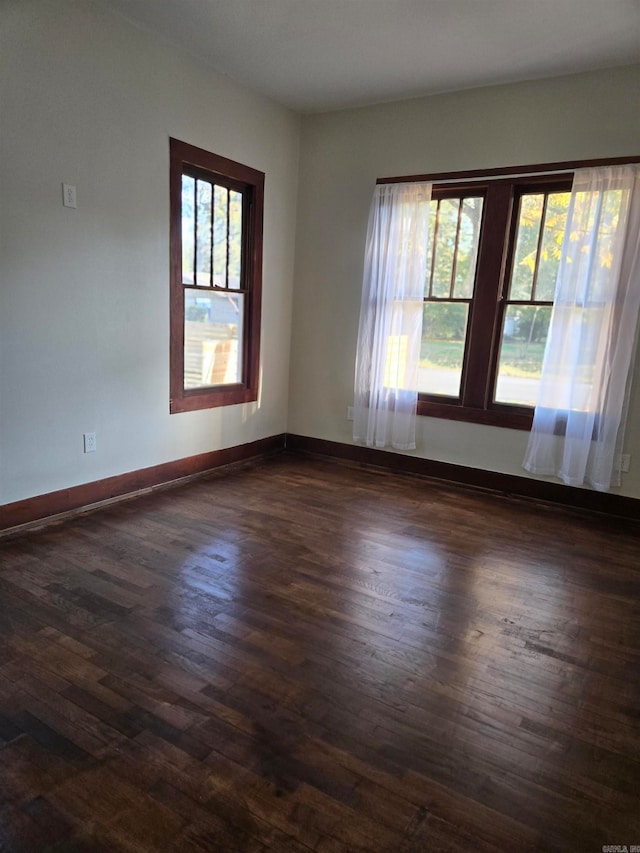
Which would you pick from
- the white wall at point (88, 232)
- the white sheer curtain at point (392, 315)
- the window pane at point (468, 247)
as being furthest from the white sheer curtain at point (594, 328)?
the white wall at point (88, 232)

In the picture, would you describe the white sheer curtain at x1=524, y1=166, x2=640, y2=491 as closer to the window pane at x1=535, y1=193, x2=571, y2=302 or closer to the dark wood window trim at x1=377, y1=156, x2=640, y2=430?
the window pane at x1=535, y1=193, x2=571, y2=302

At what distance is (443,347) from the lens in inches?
176

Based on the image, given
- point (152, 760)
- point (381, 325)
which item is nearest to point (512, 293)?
point (381, 325)

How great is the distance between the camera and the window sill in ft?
13.8

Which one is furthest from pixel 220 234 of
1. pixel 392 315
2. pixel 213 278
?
pixel 392 315

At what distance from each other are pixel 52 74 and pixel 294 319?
2.65 meters

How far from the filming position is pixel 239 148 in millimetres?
→ 4277

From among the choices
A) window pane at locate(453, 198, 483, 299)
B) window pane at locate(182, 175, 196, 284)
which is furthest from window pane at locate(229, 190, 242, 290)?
window pane at locate(453, 198, 483, 299)

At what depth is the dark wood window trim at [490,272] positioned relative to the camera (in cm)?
398

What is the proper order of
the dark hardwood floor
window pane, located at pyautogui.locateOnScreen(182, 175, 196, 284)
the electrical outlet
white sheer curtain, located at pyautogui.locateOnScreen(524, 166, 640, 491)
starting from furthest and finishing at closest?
window pane, located at pyautogui.locateOnScreen(182, 175, 196, 284) → white sheer curtain, located at pyautogui.locateOnScreen(524, 166, 640, 491) → the electrical outlet → the dark hardwood floor

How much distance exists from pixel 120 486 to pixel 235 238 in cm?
215

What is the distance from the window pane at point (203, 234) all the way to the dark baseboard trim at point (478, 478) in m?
1.83

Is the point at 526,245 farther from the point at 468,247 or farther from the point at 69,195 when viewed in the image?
the point at 69,195

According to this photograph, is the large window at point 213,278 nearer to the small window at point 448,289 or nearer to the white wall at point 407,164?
the white wall at point 407,164
